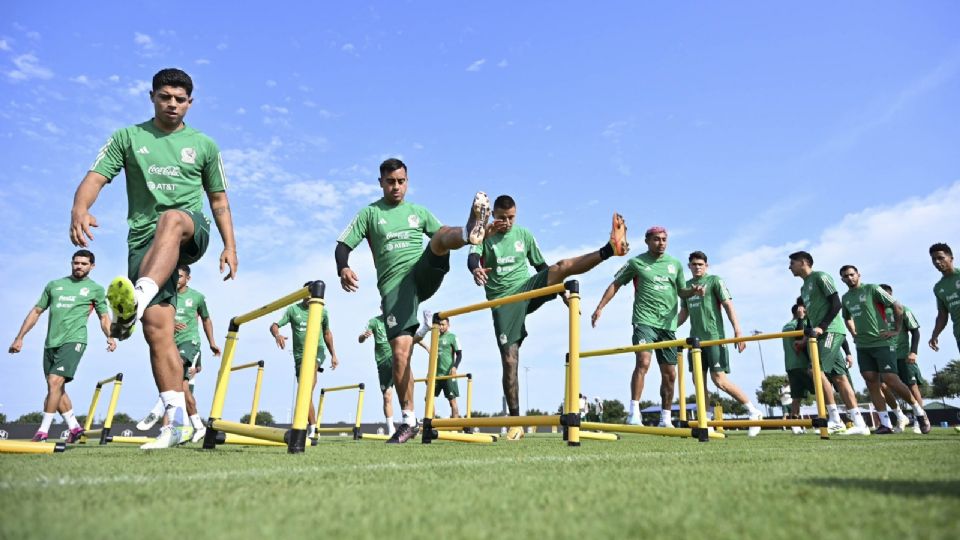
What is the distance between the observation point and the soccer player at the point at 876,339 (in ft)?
28.2

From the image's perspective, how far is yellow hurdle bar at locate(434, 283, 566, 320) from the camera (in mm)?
4590

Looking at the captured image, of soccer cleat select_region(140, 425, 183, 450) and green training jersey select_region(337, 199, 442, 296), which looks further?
green training jersey select_region(337, 199, 442, 296)

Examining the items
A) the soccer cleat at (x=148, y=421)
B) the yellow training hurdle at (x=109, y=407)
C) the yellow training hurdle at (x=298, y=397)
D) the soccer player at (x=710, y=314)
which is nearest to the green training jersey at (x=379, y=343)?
the yellow training hurdle at (x=109, y=407)

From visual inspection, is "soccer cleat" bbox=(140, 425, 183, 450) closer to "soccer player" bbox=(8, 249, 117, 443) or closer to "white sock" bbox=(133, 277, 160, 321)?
"white sock" bbox=(133, 277, 160, 321)

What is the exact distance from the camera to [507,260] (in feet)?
22.6

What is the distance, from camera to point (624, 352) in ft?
21.0

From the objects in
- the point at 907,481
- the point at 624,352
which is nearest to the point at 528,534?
the point at 907,481

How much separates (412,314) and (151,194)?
2.34 metres

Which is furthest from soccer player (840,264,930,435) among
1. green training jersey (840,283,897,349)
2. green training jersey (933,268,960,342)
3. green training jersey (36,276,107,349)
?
green training jersey (36,276,107,349)

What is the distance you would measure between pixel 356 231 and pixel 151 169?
2.11m

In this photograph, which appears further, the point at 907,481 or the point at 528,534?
the point at 907,481

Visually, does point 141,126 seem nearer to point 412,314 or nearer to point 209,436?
point 209,436

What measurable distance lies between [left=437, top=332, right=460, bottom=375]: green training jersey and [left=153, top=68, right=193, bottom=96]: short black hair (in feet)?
30.3

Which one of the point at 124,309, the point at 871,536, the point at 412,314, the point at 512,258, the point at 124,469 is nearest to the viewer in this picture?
the point at 871,536
